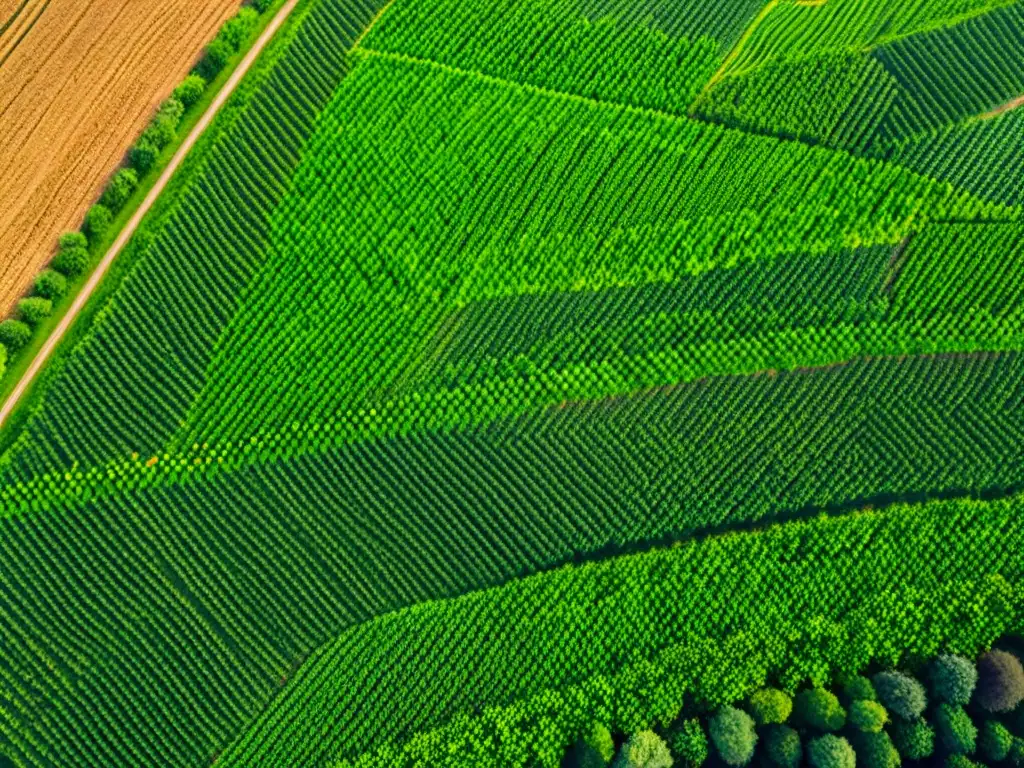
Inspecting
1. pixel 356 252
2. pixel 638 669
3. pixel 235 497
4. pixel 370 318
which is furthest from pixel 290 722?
pixel 356 252

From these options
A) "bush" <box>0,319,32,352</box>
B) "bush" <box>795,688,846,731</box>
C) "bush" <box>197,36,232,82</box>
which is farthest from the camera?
"bush" <box>197,36,232,82</box>

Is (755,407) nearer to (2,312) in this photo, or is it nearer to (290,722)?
(290,722)

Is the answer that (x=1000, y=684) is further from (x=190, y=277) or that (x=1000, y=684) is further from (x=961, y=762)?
(x=190, y=277)

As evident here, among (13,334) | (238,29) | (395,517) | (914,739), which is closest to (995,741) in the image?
(914,739)

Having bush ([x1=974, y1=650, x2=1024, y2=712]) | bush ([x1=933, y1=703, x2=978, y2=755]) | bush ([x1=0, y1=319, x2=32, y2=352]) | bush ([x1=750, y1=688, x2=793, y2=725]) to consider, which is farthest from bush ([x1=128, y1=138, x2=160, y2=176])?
bush ([x1=974, y1=650, x2=1024, y2=712])

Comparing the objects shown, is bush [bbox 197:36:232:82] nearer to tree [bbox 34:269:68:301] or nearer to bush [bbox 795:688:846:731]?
tree [bbox 34:269:68:301]

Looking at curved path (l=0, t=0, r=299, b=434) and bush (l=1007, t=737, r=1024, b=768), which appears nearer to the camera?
bush (l=1007, t=737, r=1024, b=768)
